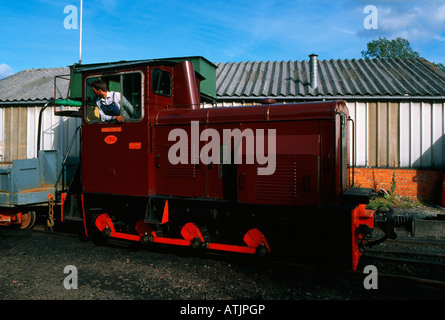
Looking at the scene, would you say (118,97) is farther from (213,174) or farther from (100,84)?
(213,174)

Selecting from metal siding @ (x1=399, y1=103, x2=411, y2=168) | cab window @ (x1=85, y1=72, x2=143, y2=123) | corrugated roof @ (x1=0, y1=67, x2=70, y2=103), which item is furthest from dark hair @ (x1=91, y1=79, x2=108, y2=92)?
metal siding @ (x1=399, y1=103, x2=411, y2=168)

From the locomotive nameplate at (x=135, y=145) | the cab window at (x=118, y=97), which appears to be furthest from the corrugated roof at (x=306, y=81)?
the locomotive nameplate at (x=135, y=145)

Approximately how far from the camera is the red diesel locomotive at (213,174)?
4617 mm

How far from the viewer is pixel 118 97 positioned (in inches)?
220

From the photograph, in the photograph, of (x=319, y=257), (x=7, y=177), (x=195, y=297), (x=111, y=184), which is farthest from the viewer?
(x=7, y=177)

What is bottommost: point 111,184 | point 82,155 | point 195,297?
point 195,297

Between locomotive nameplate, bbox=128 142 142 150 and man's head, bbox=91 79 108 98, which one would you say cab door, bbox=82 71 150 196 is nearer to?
locomotive nameplate, bbox=128 142 142 150

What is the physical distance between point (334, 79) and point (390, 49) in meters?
29.4

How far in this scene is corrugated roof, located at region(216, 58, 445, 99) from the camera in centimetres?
1105

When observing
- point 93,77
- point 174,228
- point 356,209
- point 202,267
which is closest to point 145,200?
point 174,228

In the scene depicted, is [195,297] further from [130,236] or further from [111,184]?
[111,184]

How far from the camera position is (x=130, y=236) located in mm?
5648

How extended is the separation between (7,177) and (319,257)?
244 inches

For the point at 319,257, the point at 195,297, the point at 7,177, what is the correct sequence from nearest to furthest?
the point at 195,297
the point at 319,257
the point at 7,177
